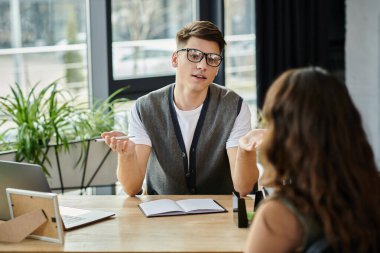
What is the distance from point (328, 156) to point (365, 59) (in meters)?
3.39

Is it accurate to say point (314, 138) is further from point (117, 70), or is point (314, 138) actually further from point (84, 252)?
point (117, 70)

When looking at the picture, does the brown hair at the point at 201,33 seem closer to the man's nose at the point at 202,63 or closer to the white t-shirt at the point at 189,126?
the man's nose at the point at 202,63

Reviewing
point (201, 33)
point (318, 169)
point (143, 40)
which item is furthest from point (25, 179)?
point (143, 40)

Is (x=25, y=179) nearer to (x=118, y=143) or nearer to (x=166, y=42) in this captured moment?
(x=118, y=143)

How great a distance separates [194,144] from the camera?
3.10 metres

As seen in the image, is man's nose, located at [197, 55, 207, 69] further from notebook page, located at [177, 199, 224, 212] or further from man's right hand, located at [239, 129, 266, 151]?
notebook page, located at [177, 199, 224, 212]

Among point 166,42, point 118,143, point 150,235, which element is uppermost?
point 166,42

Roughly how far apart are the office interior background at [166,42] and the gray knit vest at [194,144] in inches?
53.6

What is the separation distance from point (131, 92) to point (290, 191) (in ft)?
9.30

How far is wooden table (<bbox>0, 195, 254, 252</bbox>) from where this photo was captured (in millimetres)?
2305

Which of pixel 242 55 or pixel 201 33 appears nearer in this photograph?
pixel 201 33

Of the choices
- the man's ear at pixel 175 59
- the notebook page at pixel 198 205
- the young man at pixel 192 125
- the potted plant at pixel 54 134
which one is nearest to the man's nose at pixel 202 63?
the young man at pixel 192 125

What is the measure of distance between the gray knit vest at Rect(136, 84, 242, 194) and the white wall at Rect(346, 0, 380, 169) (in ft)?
6.67

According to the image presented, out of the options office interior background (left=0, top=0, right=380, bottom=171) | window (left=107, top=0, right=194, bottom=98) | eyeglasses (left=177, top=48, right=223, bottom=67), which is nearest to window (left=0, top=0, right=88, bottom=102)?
office interior background (left=0, top=0, right=380, bottom=171)
